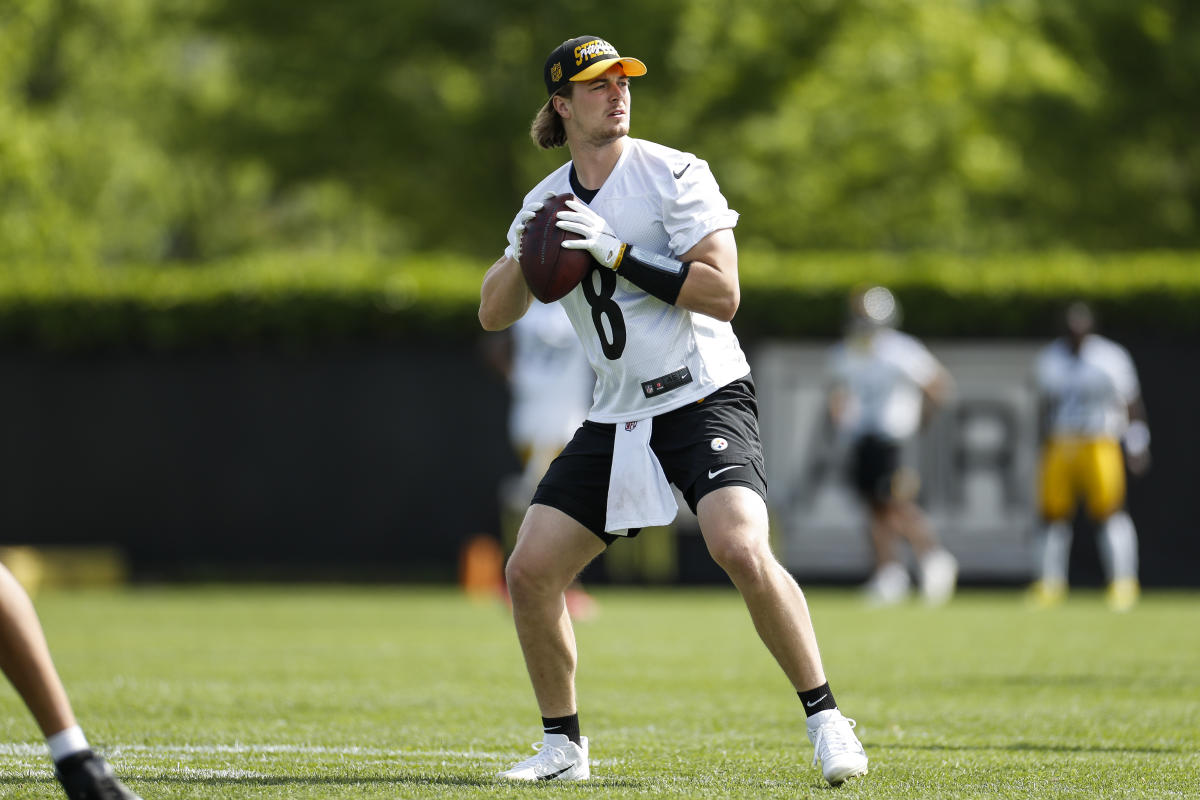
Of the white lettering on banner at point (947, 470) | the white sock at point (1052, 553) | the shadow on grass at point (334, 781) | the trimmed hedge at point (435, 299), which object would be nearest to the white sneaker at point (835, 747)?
the shadow on grass at point (334, 781)

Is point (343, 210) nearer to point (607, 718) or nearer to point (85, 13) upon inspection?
point (85, 13)

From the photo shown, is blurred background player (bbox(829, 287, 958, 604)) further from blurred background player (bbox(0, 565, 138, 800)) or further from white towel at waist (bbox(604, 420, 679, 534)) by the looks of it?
blurred background player (bbox(0, 565, 138, 800))

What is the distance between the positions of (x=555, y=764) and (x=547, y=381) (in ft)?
23.8

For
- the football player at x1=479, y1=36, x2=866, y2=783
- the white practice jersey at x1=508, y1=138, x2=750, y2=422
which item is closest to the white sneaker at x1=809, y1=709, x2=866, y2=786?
the football player at x1=479, y1=36, x2=866, y2=783

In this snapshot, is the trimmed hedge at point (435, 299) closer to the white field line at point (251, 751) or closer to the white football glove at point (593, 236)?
the white field line at point (251, 751)

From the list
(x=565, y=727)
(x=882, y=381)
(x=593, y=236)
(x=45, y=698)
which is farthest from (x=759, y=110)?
(x=45, y=698)

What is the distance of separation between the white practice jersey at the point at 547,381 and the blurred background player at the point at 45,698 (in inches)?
319

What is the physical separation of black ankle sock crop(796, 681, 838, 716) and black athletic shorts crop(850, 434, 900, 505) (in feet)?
31.5

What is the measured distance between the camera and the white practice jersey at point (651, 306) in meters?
4.97

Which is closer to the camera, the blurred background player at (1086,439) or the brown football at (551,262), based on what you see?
the brown football at (551,262)

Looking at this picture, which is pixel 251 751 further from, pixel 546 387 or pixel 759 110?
pixel 759 110

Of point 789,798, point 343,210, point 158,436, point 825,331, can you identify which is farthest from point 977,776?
point 343,210

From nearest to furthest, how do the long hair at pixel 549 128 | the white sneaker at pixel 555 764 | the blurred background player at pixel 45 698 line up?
1. the blurred background player at pixel 45 698
2. the white sneaker at pixel 555 764
3. the long hair at pixel 549 128

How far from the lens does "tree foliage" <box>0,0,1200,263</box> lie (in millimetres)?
22859
